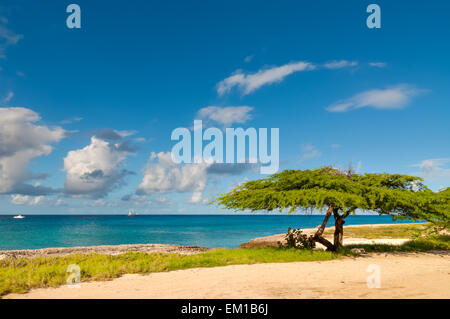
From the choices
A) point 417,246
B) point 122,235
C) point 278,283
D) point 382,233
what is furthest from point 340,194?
point 122,235

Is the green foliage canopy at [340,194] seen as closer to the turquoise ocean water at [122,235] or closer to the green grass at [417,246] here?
the green grass at [417,246]

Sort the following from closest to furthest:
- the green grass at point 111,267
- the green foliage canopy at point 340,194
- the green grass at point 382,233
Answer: the green grass at point 111,267 → the green foliage canopy at point 340,194 → the green grass at point 382,233

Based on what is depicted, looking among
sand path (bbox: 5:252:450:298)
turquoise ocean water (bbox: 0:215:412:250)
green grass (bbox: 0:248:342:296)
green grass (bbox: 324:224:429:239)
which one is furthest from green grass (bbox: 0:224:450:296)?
turquoise ocean water (bbox: 0:215:412:250)

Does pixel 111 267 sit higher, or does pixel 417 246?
pixel 111 267

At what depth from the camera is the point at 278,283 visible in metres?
11.4

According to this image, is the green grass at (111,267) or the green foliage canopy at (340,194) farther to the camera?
the green foliage canopy at (340,194)

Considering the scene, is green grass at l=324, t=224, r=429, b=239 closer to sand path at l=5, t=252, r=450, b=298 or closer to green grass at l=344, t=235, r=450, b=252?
green grass at l=344, t=235, r=450, b=252

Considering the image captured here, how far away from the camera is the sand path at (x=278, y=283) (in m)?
9.72

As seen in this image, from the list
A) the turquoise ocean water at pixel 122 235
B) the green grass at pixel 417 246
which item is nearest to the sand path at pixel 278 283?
the green grass at pixel 417 246

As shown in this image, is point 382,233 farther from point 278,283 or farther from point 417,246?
point 278,283

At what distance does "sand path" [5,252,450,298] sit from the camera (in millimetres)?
9719

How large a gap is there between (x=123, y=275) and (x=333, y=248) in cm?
1360
